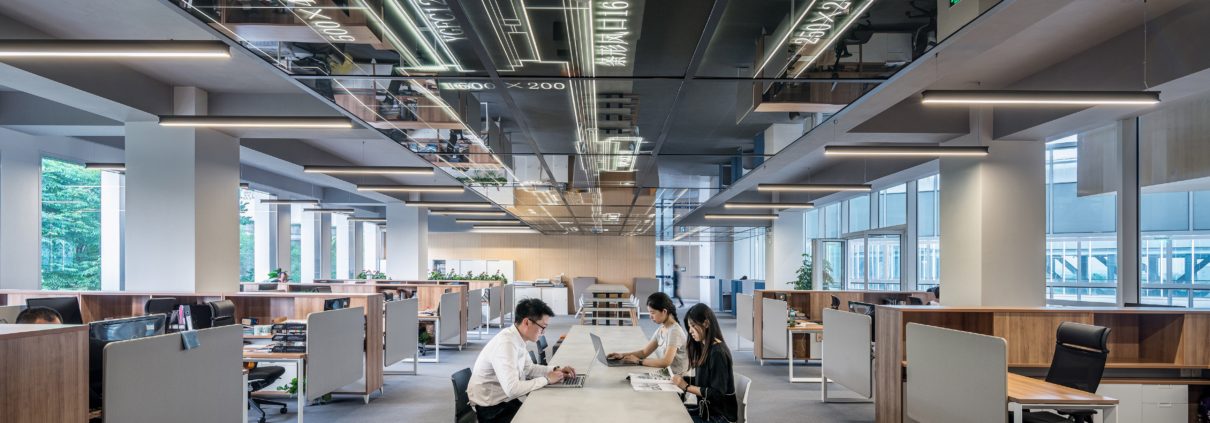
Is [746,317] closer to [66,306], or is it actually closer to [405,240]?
[405,240]

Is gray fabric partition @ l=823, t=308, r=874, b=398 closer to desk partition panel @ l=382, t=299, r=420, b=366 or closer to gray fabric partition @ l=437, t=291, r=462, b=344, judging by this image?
desk partition panel @ l=382, t=299, r=420, b=366

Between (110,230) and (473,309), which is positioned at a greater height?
(110,230)

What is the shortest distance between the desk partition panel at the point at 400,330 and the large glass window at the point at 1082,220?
8266 mm

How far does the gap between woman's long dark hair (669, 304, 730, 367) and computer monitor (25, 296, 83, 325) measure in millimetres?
6321

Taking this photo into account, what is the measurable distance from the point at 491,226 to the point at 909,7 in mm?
19719

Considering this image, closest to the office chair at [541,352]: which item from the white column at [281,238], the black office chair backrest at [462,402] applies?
the black office chair backrest at [462,402]

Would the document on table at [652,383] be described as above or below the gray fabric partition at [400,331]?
above

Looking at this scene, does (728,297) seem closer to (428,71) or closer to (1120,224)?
(1120,224)

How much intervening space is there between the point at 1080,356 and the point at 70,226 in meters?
14.9

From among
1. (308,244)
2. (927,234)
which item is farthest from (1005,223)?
(308,244)

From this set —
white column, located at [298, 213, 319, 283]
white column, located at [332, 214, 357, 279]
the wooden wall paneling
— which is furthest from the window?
white column, located at [332, 214, 357, 279]

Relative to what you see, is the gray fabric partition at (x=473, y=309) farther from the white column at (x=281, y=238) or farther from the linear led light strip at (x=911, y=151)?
the white column at (x=281, y=238)

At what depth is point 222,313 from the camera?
726 cm

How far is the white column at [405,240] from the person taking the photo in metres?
17.4
